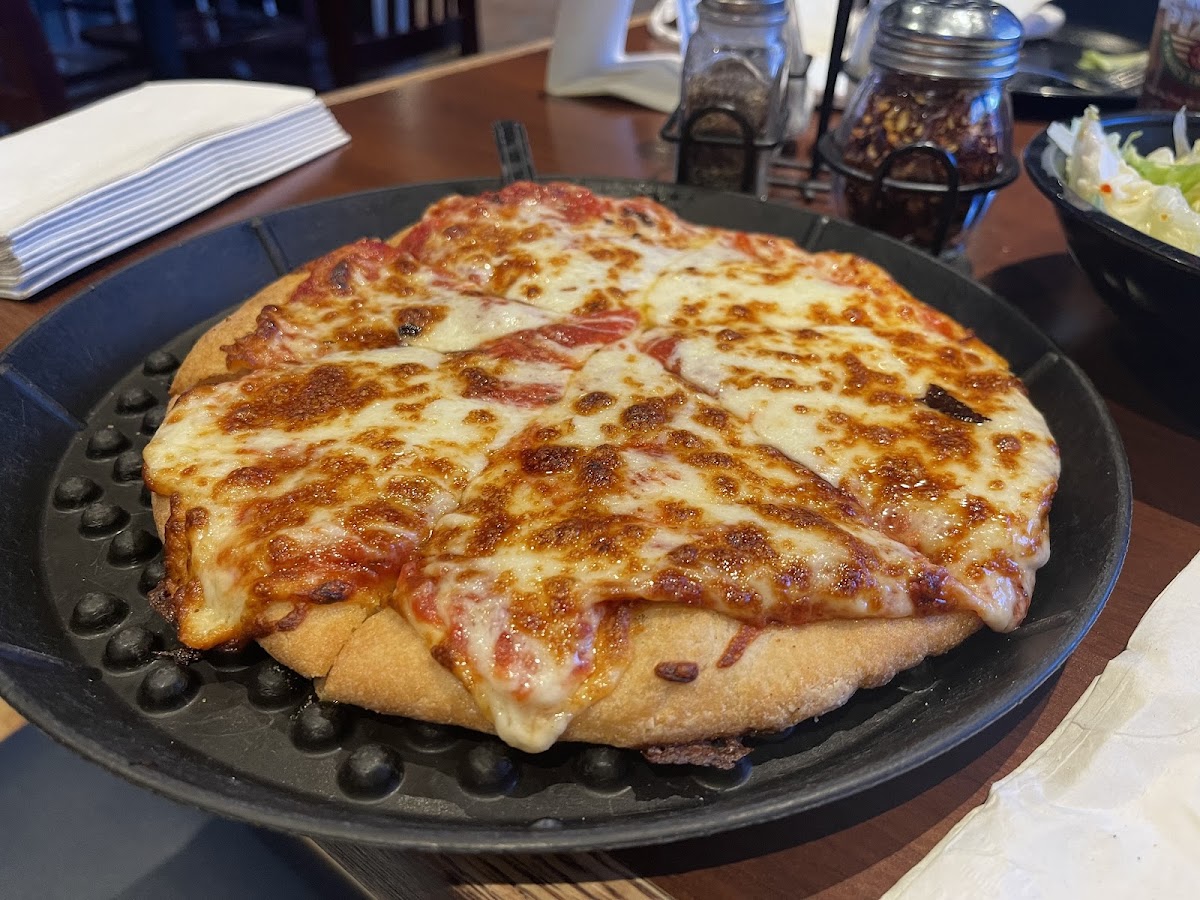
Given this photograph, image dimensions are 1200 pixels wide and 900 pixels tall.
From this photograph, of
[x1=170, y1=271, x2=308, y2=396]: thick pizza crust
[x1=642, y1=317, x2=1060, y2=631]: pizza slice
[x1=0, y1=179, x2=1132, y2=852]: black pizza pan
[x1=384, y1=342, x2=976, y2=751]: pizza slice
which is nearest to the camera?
[x1=0, y1=179, x2=1132, y2=852]: black pizza pan

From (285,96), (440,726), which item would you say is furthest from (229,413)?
(285,96)

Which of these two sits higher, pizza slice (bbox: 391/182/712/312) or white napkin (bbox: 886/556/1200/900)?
pizza slice (bbox: 391/182/712/312)

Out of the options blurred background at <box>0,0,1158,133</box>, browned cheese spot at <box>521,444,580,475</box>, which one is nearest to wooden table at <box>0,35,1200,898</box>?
browned cheese spot at <box>521,444,580,475</box>

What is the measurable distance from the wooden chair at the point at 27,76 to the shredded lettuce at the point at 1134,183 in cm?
464

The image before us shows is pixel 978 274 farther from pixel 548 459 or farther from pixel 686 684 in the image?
pixel 686 684

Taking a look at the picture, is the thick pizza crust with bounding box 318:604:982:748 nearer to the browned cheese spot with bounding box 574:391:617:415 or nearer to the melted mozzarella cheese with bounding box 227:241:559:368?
the browned cheese spot with bounding box 574:391:617:415

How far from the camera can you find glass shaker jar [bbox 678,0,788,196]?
7.55ft

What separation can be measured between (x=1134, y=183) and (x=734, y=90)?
1.03 m

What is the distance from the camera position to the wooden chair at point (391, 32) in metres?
5.61

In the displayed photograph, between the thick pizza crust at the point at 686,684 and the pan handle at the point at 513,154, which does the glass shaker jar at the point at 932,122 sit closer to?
the pan handle at the point at 513,154

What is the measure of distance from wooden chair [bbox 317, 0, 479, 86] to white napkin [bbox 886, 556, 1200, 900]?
592 cm

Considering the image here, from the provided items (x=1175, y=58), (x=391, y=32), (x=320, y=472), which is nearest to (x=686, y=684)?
(x=320, y=472)

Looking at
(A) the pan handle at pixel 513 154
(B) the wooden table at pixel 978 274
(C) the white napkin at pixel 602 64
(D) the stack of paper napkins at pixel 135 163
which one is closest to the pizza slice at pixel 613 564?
(B) the wooden table at pixel 978 274

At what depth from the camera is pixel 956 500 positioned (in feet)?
4.28
